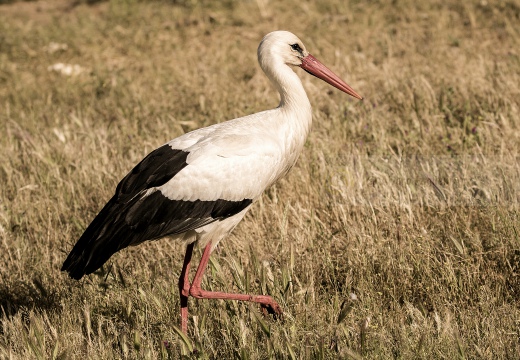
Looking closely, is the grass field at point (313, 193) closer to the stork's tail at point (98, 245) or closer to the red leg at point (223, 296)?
the red leg at point (223, 296)

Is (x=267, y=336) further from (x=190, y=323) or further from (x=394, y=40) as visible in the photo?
(x=394, y=40)

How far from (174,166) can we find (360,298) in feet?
3.96

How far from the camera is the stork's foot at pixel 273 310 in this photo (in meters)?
3.64

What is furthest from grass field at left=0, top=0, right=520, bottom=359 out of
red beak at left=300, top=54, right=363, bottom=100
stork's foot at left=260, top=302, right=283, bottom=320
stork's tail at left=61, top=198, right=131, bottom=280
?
red beak at left=300, top=54, right=363, bottom=100

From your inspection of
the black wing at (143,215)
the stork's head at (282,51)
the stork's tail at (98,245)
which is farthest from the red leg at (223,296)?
the stork's head at (282,51)

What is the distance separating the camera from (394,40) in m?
7.54

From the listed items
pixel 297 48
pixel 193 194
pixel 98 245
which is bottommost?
pixel 98 245

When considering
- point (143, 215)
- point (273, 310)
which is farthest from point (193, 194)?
point (273, 310)

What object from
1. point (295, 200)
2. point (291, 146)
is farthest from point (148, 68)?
point (291, 146)

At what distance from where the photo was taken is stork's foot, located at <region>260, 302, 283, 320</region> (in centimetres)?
364

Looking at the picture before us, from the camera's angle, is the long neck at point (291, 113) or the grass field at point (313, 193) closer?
the grass field at point (313, 193)

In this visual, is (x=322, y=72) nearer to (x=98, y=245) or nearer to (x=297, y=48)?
(x=297, y=48)

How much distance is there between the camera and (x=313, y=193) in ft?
15.4

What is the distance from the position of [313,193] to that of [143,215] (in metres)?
1.40
